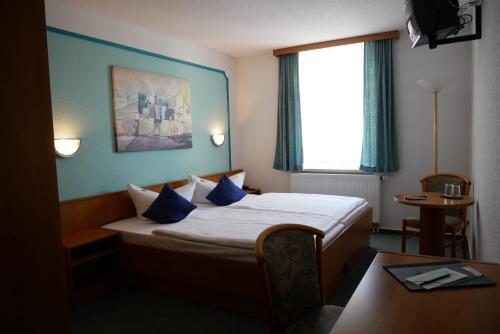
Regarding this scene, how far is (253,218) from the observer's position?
11.1 ft

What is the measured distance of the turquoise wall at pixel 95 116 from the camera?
3.15 m

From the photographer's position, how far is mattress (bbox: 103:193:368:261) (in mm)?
2729

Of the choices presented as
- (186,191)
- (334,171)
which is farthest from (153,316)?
(334,171)

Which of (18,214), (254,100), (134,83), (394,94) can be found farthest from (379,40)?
(18,214)

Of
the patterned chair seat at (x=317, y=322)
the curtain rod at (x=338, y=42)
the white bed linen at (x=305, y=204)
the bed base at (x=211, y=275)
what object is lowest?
the bed base at (x=211, y=275)

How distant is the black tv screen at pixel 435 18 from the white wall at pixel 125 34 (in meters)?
2.84

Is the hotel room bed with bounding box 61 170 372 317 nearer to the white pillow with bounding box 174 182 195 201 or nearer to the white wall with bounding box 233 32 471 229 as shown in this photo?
the white pillow with bounding box 174 182 195 201

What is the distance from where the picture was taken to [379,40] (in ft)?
15.0

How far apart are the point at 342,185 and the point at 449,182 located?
1.49m

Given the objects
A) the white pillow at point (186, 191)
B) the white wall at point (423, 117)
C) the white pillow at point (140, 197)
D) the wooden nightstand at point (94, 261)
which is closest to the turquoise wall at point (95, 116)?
the white pillow at point (140, 197)

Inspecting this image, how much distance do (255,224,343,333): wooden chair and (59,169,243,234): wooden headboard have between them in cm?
213

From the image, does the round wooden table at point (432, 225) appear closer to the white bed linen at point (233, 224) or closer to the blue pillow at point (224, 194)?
the white bed linen at point (233, 224)

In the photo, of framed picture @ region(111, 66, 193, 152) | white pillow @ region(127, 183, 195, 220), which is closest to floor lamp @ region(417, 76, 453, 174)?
framed picture @ region(111, 66, 193, 152)

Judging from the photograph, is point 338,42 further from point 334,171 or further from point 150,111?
point 150,111
